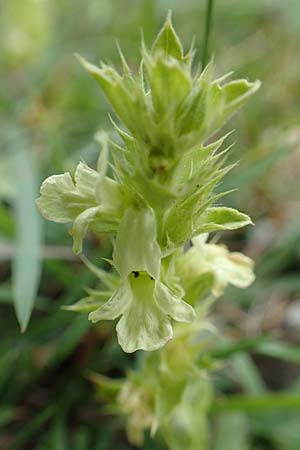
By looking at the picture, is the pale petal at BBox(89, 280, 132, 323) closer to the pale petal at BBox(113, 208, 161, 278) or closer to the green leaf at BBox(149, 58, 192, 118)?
the pale petal at BBox(113, 208, 161, 278)

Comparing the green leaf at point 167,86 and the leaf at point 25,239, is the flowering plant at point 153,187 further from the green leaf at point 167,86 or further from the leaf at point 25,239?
the leaf at point 25,239

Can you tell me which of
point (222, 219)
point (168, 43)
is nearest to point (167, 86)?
point (168, 43)

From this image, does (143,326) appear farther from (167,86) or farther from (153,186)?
(167,86)

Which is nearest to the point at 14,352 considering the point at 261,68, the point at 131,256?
the point at 131,256

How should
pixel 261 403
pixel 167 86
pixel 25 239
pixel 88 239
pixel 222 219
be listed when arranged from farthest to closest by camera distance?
pixel 88 239 → pixel 25 239 → pixel 261 403 → pixel 222 219 → pixel 167 86

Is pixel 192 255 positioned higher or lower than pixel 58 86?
lower

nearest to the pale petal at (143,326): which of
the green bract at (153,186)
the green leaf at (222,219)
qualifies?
the green bract at (153,186)

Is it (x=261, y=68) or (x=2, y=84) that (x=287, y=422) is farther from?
(x=2, y=84)
